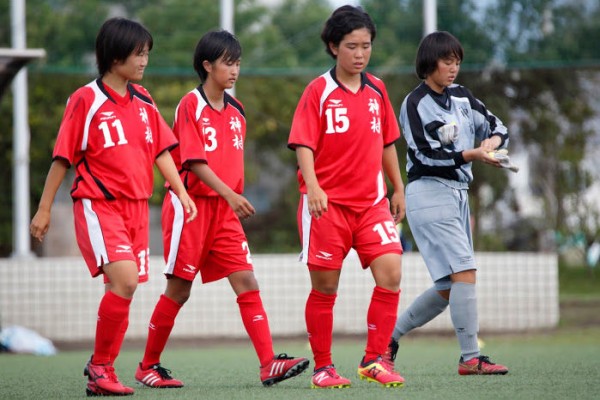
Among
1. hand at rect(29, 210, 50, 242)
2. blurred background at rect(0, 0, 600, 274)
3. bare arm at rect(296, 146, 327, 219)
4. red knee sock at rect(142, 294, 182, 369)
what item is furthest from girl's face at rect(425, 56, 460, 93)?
blurred background at rect(0, 0, 600, 274)

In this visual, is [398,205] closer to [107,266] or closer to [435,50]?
[435,50]

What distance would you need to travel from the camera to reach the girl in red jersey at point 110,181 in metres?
5.69

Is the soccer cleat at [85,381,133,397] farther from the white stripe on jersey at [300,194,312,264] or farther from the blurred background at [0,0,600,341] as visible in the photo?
the blurred background at [0,0,600,341]

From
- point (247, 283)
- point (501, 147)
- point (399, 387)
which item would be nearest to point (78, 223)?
A: point (247, 283)

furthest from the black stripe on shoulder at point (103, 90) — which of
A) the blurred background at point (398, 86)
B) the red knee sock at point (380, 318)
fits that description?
the blurred background at point (398, 86)

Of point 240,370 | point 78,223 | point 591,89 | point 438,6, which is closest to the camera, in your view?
point 78,223

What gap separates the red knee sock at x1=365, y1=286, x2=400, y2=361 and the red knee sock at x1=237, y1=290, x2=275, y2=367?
581 mm

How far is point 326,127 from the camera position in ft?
19.7

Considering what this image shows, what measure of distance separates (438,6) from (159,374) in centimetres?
815

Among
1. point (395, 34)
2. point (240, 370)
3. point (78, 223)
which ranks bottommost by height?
point (240, 370)

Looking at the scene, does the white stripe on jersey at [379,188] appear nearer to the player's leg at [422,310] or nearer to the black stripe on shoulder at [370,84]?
the black stripe on shoulder at [370,84]

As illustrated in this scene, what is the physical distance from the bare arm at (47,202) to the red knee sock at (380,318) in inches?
70.6

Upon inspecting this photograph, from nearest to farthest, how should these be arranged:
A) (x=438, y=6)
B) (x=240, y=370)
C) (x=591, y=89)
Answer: (x=240, y=370), (x=438, y=6), (x=591, y=89)

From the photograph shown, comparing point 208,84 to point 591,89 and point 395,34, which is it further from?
point 591,89
